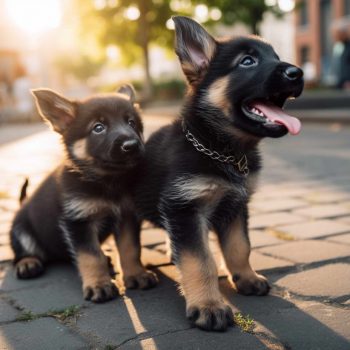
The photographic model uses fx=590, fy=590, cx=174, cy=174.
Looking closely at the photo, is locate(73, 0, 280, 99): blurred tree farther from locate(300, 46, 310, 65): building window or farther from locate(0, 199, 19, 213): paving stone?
locate(0, 199, 19, 213): paving stone

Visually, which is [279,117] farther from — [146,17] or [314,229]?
[146,17]

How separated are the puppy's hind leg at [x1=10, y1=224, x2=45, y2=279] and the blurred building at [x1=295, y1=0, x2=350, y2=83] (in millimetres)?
37218

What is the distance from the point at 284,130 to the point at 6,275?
2083mm

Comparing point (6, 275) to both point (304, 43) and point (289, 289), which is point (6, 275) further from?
point (304, 43)

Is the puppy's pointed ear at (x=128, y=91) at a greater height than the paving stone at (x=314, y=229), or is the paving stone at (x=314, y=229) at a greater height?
the puppy's pointed ear at (x=128, y=91)

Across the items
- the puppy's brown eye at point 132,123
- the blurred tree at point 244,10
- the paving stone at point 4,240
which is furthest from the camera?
the blurred tree at point 244,10

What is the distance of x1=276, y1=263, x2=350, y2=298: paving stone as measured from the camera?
321 cm

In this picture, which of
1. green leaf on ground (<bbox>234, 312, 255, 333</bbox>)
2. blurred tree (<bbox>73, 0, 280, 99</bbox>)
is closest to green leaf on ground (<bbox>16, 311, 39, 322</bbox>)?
green leaf on ground (<bbox>234, 312, 255, 333</bbox>)

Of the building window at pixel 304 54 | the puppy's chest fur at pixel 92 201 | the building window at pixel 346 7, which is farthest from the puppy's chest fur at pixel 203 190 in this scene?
the building window at pixel 304 54

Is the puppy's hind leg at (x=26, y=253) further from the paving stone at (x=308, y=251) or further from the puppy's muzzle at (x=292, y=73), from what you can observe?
the puppy's muzzle at (x=292, y=73)

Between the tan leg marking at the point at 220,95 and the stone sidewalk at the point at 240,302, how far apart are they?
105 centimetres

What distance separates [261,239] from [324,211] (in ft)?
3.60

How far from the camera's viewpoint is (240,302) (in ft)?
10.4

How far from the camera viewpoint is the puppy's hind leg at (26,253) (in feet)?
12.5
